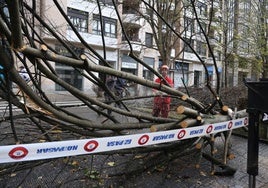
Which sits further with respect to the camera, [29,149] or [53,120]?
[53,120]

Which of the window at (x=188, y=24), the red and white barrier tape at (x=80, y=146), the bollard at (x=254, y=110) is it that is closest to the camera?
the red and white barrier tape at (x=80, y=146)

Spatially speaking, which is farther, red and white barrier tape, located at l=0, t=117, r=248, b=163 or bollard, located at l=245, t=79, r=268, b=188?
bollard, located at l=245, t=79, r=268, b=188

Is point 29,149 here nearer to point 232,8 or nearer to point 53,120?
point 53,120

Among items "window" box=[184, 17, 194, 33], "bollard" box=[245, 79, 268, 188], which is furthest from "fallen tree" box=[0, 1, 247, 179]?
"window" box=[184, 17, 194, 33]

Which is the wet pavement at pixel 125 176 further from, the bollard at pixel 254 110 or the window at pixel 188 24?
the window at pixel 188 24

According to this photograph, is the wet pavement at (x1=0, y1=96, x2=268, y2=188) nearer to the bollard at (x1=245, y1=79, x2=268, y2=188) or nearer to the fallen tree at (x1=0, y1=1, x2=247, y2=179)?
the fallen tree at (x1=0, y1=1, x2=247, y2=179)

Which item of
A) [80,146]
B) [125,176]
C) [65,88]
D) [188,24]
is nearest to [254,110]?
[125,176]

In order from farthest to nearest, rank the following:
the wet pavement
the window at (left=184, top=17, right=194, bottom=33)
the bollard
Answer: the window at (left=184, top=17, right=194, bottom=33) < the wet pavement < the bollard

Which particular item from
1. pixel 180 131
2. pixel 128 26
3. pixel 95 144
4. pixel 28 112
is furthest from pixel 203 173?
pixel 128 26

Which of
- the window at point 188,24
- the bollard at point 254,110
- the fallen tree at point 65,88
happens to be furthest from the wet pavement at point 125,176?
the window at point 188,24

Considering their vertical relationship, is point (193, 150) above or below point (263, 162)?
above

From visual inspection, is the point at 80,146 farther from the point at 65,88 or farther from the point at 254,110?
the point at 254,110

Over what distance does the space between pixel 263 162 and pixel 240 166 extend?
57 cm

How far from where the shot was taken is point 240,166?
5.19 meters
